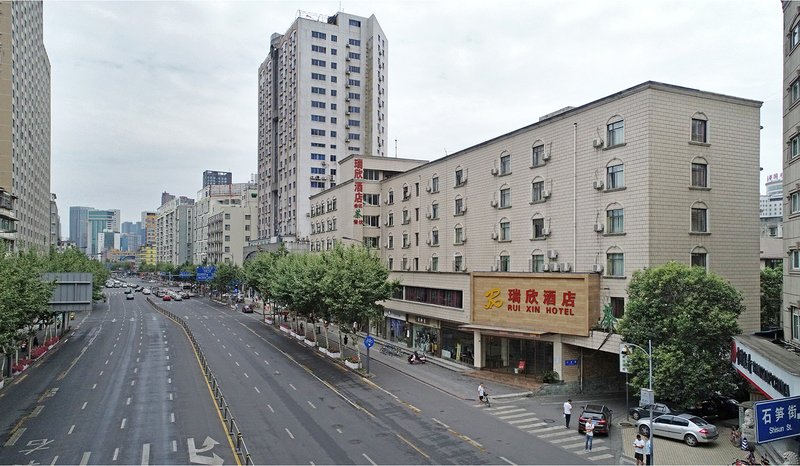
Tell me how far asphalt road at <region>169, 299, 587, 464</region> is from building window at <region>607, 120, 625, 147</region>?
2032cm

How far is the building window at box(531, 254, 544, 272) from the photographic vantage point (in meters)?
46.8

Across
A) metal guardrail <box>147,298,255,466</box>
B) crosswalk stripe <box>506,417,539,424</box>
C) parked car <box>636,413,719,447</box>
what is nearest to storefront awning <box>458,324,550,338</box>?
crosswalk stripe <box>506,417,539,424</box>

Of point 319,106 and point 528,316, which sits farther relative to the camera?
point 319,106

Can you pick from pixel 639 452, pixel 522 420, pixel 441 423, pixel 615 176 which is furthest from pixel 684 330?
pixel 441 423

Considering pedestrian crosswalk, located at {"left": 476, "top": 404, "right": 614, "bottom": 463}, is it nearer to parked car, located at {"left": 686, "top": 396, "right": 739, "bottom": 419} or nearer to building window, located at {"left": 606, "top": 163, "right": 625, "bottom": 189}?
parked car, located at {"left": 686, "top": 396, "right": 739, "bottom": 419}

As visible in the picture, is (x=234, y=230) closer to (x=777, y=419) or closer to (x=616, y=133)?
(x=616, y=133)

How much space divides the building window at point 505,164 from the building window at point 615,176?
36.7ft

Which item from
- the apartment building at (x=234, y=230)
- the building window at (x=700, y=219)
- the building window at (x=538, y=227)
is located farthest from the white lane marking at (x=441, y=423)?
the apartment building at (x=234, y=230)

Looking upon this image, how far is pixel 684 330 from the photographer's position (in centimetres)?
3172

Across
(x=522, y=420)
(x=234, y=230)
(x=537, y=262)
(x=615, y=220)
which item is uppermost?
(x=234, y=230)

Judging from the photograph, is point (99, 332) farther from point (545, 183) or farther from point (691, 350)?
point (691, 350)

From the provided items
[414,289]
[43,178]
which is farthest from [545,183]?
[43,178]

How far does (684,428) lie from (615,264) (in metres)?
12.7

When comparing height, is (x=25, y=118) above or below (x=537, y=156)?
above
